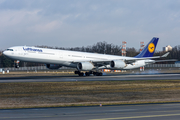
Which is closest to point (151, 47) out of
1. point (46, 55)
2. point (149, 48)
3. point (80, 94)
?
point (149, 48)

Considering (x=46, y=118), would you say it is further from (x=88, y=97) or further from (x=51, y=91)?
(x=51, y=91)

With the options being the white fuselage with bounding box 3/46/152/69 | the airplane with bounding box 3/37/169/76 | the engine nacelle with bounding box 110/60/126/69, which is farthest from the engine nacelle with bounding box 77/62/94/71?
the engine nacelle with bounding box 110/60/126/69

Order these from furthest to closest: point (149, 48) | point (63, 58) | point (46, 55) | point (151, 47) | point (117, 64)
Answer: point (151, 47), point (149, 48), point (117, 64), point (63, 58), point (46, 55)

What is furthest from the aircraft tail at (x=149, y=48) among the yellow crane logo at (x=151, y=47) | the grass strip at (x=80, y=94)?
the grass strip at (x=80, y=94)

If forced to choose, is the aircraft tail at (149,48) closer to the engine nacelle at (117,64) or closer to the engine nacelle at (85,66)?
the engine nacelle at (117,64)

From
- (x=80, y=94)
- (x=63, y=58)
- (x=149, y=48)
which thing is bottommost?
(x=80, y=94)

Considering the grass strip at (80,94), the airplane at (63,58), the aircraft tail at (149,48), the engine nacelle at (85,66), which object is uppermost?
the aircraft tail at (149,48)

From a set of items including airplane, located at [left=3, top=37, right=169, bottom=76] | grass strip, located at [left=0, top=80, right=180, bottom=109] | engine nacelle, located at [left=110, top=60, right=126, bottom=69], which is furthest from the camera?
engine nacelle, located at [left=110, top=60, right=126, bottom=69]

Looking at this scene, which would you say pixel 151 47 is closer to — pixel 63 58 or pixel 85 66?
pixel 85 66

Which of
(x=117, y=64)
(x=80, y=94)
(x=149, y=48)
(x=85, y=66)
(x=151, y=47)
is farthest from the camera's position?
(x=151, y=47)

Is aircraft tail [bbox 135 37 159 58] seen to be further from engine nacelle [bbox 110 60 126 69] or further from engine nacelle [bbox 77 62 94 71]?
engine nacelle [bbox 77 62 94 71]

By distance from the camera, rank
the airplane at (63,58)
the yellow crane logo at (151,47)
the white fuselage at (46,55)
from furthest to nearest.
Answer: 1. the yellow crane logo at (151,47)
2. the airplane at (63,58)
3. the white fuselage at (46,55)

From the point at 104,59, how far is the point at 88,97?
33.2m

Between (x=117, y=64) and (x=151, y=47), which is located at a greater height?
(x=151, y=47)
